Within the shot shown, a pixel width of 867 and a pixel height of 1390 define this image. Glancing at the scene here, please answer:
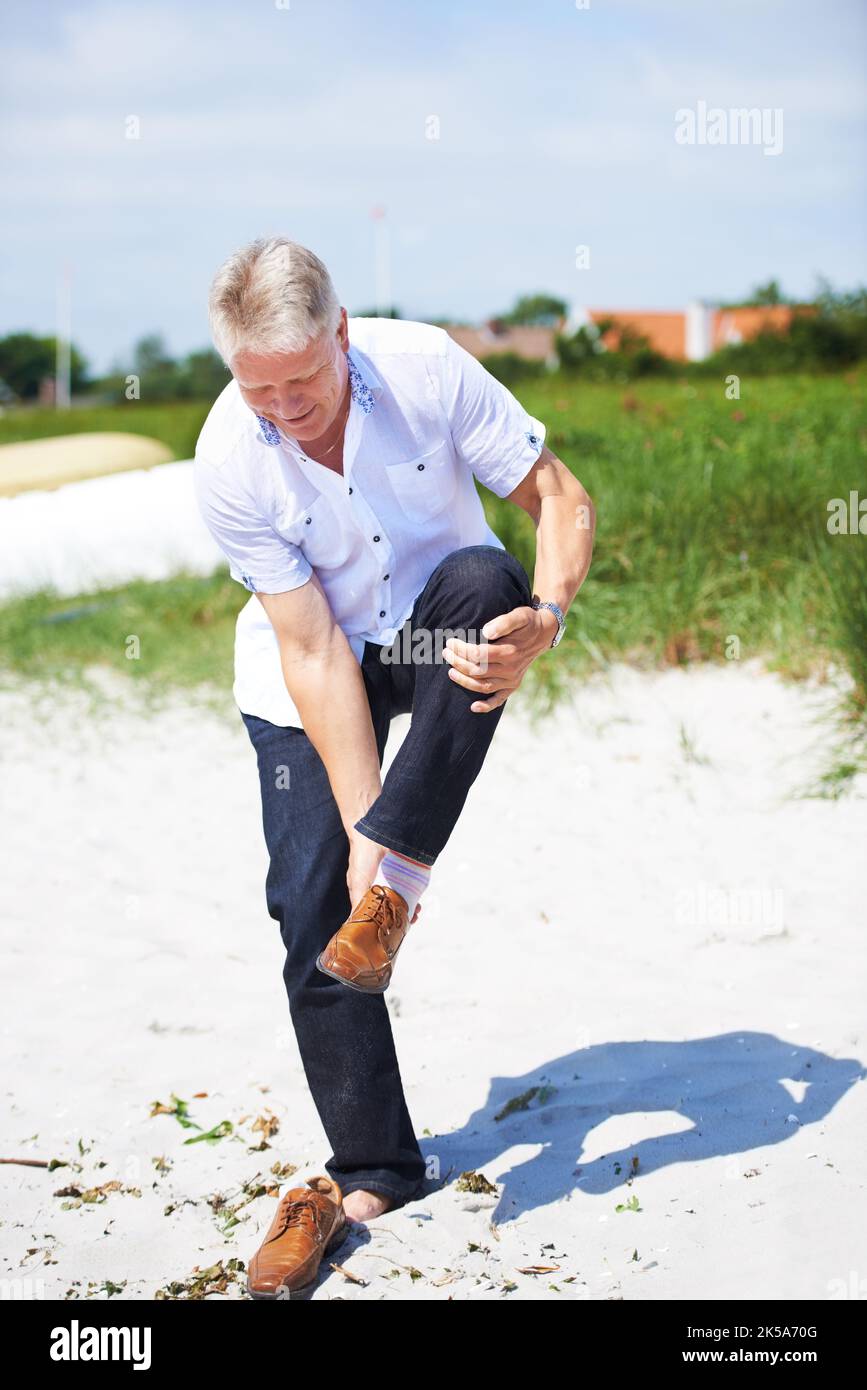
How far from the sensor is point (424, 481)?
259 centimetres

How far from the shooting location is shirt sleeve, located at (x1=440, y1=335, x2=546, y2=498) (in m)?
2.57

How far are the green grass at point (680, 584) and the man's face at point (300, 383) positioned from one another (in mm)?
3124

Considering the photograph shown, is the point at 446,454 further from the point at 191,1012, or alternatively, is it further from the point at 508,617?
the point at 191,1012

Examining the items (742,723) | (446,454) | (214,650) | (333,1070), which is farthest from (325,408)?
(214,650)

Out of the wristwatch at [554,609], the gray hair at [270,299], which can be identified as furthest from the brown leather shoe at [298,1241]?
the gray hair at [270,299]

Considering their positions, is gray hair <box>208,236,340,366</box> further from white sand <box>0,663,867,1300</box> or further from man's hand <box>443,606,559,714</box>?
white sand <box>0,663,867,1300</box>

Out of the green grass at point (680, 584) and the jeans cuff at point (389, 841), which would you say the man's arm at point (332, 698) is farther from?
the green grass at point (680, 584)

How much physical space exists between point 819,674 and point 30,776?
3358mm

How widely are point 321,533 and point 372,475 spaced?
15 centimetres

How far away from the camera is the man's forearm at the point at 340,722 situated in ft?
8.30

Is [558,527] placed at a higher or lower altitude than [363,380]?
lower

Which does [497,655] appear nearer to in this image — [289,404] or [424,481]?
[424,481]

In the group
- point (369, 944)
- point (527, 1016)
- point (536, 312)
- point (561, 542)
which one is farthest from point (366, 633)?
point (536, 312)

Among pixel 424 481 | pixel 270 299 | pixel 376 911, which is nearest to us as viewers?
pixel 270 299
